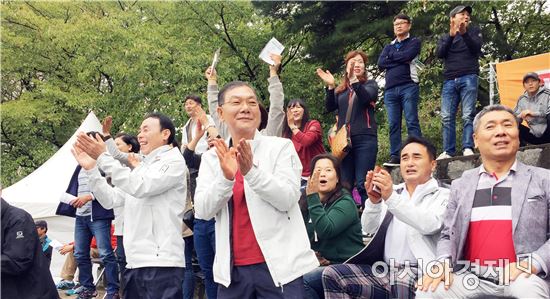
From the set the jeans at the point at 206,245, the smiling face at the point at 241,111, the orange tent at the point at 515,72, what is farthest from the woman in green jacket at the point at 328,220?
the orange tent at the point at 515,72

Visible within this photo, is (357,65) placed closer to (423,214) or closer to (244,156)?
(423,214)

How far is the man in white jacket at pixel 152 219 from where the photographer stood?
14.4 feet

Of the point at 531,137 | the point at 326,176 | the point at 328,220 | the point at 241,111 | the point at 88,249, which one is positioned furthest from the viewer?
the point at 531,137

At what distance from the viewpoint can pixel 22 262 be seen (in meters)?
4.39

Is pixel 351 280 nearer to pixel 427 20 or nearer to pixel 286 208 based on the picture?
pixel 286 208

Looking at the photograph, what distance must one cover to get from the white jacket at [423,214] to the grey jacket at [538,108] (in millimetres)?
3990

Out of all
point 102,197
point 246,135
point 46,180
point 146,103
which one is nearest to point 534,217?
point 246,135

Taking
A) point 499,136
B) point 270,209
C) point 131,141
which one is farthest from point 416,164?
point 131,141

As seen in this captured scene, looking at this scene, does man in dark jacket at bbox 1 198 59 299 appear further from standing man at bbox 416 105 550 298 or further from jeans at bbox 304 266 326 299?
standing man at bbox 416 105 550 298

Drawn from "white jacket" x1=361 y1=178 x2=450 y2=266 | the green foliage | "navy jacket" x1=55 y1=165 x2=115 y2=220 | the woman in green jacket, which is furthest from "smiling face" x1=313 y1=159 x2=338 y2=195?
the green foliage

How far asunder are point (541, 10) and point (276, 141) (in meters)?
16.0

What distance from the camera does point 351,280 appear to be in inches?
162

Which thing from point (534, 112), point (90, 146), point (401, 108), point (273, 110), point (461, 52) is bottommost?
point (90, 146)

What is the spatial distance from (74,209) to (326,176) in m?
3.75
